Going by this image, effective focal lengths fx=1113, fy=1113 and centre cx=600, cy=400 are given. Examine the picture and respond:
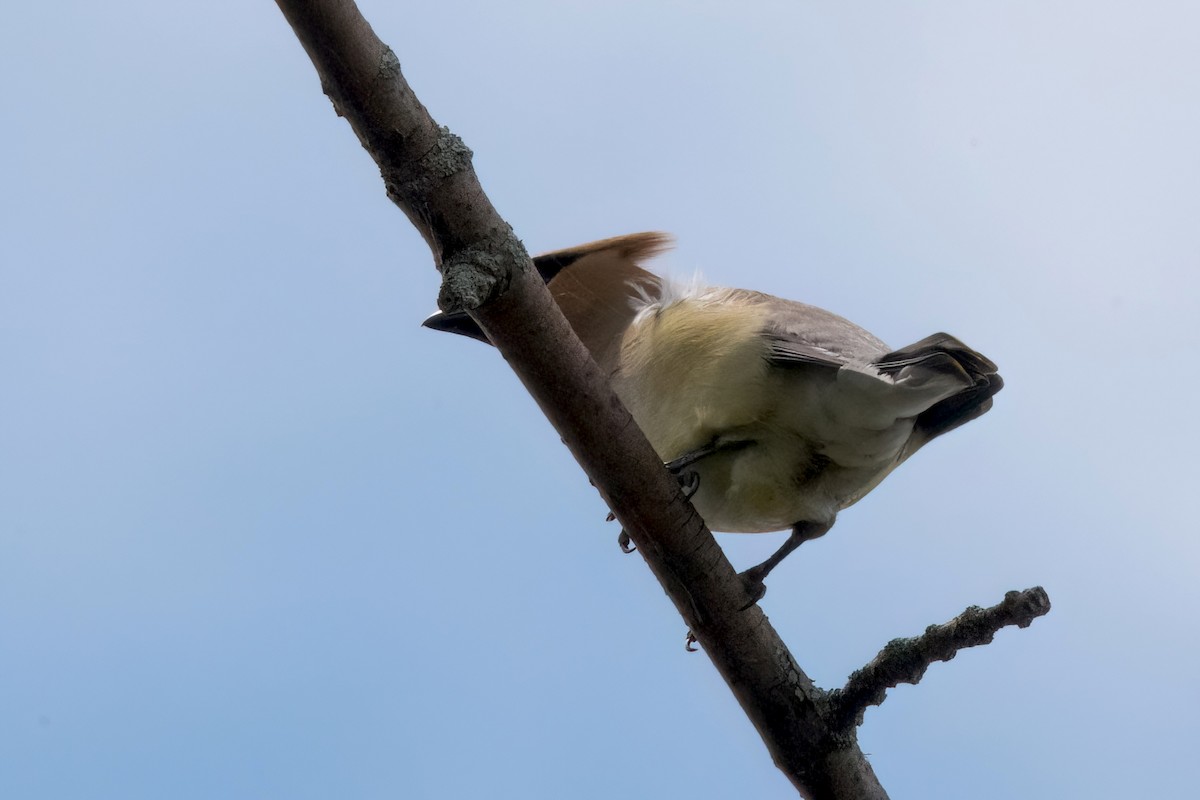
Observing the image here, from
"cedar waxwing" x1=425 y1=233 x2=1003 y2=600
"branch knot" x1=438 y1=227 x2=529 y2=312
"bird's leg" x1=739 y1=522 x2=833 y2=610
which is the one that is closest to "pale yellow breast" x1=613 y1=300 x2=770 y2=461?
"cedar waxwing" x1=425 y1=233 x2=1003 y2=600

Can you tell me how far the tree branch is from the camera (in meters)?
2.70

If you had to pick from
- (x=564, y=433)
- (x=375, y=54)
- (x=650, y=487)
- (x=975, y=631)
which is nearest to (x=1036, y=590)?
(x=975, y=631)

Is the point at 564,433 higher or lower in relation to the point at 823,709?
higher

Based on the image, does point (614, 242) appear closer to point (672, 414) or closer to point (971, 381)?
point (672, 414)

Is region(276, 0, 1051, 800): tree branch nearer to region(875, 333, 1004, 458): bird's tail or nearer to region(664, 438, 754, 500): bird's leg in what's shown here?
region(664, 438, 754, 500): bird's leg

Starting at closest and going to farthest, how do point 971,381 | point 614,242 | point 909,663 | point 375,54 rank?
point 375,54 → point 909,663 → point 971,381 → point 614,242

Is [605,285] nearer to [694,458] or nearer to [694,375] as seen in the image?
[694,375]

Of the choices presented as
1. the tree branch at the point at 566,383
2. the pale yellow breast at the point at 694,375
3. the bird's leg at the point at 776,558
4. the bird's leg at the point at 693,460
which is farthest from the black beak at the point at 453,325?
the tree branch at the point at 566,383

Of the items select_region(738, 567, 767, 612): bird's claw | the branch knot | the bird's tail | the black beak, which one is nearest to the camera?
the branch knot

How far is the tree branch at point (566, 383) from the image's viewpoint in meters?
2.70

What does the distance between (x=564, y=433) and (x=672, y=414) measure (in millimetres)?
1214

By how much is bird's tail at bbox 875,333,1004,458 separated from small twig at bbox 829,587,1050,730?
91 centimetres

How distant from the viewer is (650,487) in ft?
10.9

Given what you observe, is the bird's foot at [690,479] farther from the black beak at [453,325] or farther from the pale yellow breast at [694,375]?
the black beak at [453,325]
